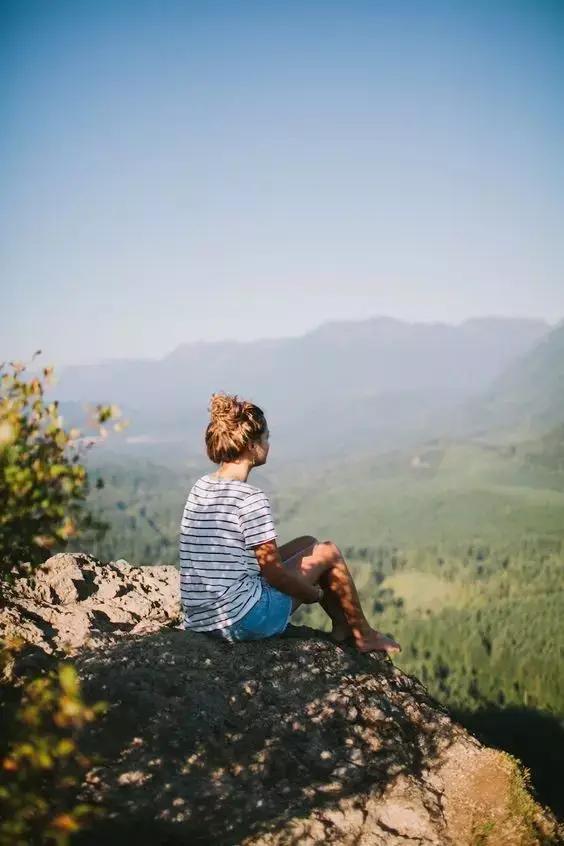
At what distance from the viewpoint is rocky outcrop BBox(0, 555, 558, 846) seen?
3332 mm

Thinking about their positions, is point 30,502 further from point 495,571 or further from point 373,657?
point 495,571

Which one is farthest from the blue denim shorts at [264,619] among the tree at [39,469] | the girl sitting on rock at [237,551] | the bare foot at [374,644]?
the tree at [39,469]

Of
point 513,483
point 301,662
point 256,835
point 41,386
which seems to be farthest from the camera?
point 513,483

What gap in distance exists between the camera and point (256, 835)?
3260 millimetres

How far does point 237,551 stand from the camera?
4113 millimetres

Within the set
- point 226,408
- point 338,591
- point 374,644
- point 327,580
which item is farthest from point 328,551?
point 226,408

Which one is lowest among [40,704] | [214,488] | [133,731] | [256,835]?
[256,835]

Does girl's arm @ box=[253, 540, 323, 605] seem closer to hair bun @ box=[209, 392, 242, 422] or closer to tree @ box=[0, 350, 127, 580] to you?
hair bun @ box=[209, 392, 242, 422]

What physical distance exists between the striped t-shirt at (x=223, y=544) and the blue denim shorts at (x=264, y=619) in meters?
0.06

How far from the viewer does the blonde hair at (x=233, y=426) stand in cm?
418

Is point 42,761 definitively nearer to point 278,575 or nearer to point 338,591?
point 278,575

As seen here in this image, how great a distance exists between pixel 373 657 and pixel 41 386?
11.2ft

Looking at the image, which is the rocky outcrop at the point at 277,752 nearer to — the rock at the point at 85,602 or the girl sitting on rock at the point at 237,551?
the rock at the point at 85,602

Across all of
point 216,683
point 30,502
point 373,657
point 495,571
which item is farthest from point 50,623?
point 495,571
